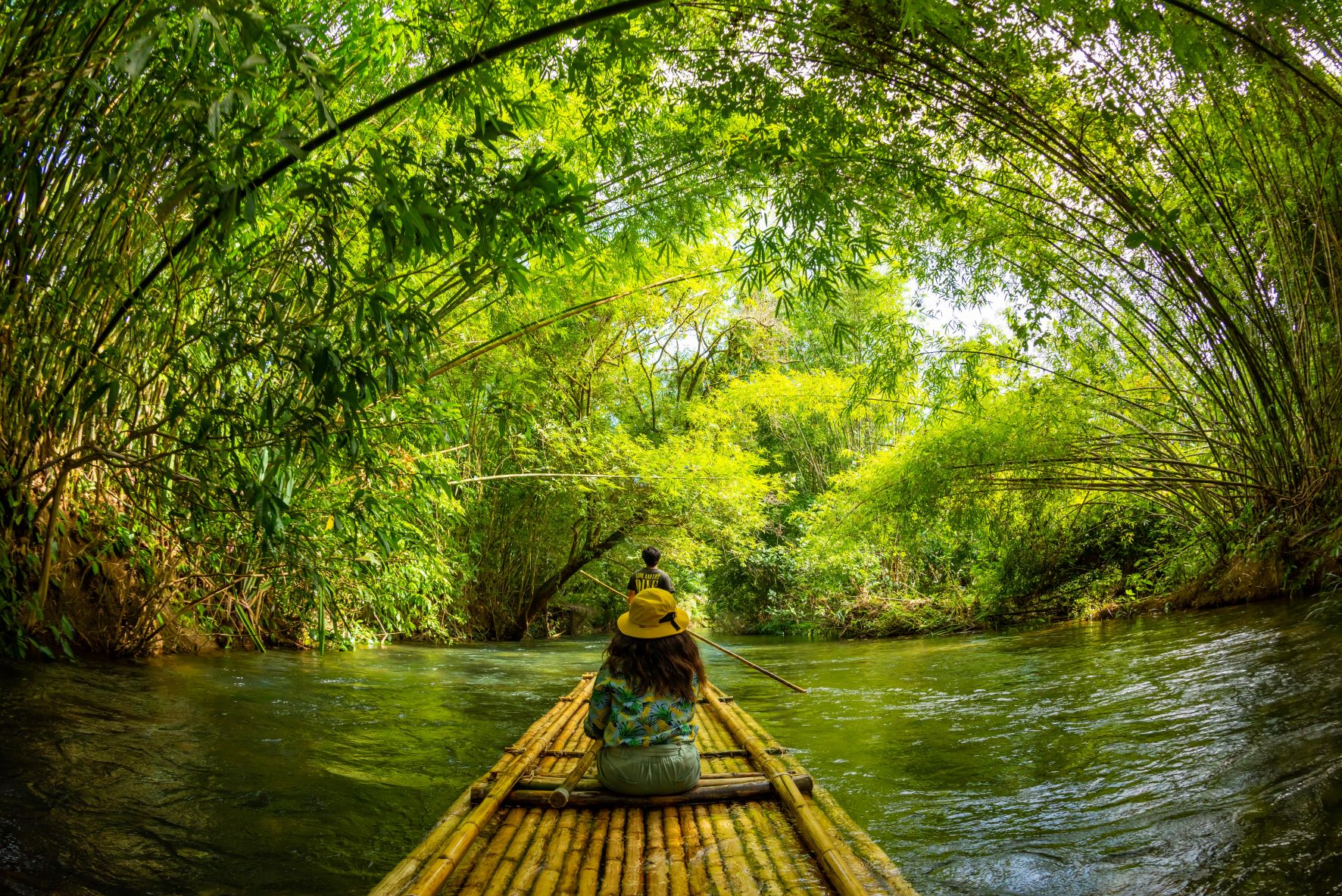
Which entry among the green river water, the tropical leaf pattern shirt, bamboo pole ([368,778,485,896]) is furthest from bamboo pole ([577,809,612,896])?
the green river water

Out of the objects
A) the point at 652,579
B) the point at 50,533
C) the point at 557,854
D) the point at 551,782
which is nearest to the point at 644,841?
the point at 557,854

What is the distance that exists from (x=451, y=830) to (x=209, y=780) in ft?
5.27

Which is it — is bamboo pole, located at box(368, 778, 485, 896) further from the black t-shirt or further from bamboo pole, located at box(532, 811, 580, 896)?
the black t-shirt

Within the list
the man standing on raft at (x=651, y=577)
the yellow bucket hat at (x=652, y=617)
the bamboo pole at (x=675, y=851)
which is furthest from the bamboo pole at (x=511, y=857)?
the man standing on raft at (x=651, y=577)

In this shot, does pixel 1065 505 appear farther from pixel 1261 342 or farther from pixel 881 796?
pixel 881 796

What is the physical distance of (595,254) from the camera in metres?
4.80

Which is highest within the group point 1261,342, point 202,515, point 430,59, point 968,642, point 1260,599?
point 430,59

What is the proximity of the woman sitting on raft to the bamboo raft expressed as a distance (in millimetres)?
57

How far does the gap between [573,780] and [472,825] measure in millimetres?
422

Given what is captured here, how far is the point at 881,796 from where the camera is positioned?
322 cm

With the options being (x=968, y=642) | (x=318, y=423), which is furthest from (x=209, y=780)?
(x=968, y=642)

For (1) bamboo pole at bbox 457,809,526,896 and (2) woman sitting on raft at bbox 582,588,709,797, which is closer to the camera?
(1) bamboo pole at bbox 457,809,526,896

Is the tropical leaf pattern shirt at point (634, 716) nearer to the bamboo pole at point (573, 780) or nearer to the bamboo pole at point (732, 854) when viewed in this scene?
the bamboo pole at point (573, 780)

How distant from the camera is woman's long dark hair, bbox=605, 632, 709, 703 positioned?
2580 mm
